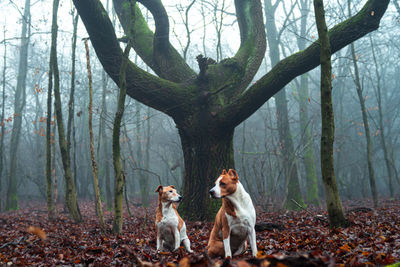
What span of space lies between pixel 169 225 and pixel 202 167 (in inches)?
159

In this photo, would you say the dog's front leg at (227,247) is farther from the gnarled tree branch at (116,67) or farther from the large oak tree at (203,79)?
the gnarled tree branch at (116,67)

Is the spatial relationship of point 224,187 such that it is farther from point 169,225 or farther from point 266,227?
point 266,227

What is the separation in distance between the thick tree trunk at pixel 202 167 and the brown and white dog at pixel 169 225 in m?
3.51

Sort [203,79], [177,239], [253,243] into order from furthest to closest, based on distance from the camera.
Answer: [203,79] < [177,239] < [253,243]

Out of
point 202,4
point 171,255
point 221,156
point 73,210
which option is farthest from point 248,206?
point 202,4

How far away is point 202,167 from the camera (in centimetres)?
992

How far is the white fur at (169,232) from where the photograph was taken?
5.93 m

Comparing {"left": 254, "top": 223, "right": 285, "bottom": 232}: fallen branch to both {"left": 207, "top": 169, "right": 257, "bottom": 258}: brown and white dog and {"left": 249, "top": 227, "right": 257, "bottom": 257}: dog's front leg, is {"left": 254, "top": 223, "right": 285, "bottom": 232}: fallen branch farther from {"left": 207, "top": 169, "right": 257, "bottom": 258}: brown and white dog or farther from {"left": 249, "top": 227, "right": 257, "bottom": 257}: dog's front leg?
{"left": 249, "top": 227, "right": 257, "bottom": 257}: dog's front leg

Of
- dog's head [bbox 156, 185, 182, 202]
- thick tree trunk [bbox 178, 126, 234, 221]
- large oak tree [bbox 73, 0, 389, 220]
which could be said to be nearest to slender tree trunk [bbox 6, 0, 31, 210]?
large oak tree [bbox 73, 0, 389, 220]

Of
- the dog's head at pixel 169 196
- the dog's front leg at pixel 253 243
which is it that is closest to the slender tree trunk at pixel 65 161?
the dog's head at pixel 169 196

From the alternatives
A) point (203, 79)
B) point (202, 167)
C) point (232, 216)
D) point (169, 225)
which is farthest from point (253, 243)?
point (203, 79)

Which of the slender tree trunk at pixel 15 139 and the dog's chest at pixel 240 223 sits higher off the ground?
the slender tree trunk at pixel 15 139

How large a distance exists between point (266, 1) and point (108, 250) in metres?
18.6

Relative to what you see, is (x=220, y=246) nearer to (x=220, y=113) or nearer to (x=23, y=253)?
(x=23, y=253)
